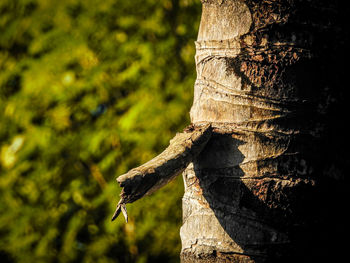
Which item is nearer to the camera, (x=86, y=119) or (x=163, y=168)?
(x=163, y=168)

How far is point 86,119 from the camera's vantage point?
3.00 metres

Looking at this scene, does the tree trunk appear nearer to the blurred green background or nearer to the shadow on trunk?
the shadow on trunk

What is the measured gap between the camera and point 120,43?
9.77 feet

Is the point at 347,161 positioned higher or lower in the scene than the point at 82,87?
lower

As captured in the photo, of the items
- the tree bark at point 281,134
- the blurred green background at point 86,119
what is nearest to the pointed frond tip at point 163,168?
→ the tree bark at point 281,134

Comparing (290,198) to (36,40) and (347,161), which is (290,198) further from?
(36,40)

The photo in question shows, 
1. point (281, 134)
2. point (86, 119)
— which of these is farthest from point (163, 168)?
point (86, 119)

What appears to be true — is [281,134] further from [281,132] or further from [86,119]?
[86,119]

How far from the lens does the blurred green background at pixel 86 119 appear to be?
2920 millimetres

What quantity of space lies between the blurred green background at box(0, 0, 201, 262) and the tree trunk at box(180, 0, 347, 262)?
1.87 m

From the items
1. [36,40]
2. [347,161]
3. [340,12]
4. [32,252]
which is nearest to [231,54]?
[340,12]

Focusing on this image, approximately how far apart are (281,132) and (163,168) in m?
0.29

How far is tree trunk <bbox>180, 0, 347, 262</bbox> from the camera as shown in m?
0.97

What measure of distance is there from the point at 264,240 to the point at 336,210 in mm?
184
